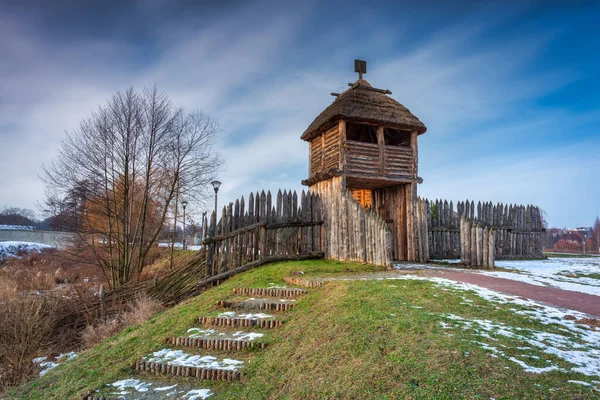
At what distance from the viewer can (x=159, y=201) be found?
16.9 meters

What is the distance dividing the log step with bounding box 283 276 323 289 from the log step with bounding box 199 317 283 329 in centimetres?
174

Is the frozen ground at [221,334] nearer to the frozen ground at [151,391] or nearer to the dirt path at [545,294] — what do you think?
the frozen ground at [151,391]

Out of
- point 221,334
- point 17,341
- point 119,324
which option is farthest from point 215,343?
point 119,324

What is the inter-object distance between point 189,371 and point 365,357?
221cm

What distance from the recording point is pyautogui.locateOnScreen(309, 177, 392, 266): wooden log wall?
9938 millimetres

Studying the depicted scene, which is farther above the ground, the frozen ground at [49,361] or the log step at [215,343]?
the log step at [215,343]

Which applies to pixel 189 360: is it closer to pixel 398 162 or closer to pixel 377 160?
pixel 377 160

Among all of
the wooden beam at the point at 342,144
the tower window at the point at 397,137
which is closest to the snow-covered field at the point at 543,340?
the wooden beam at the point at 342,144

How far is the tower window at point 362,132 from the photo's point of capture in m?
16.3

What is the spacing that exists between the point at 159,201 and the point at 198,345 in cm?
1307

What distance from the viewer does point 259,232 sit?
36.9ft

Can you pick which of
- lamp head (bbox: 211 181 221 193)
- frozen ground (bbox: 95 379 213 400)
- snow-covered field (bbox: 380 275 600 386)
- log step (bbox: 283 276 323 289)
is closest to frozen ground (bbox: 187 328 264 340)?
frozen ground (bbox: 95 379 213 400)

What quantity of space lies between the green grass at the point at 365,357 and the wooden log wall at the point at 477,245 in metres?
5.25

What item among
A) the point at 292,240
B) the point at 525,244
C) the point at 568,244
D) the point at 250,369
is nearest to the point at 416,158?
the point at 292,240
